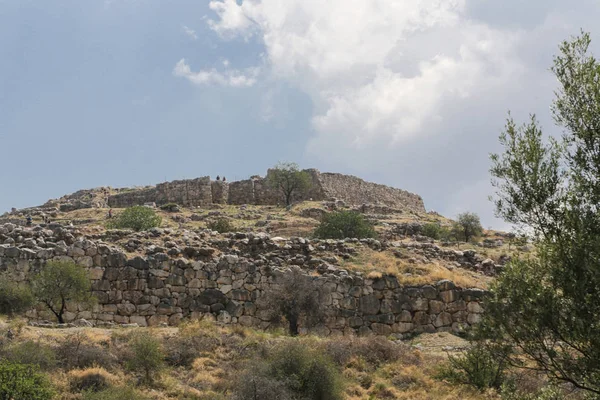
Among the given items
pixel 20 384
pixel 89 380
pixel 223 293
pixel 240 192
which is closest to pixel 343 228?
pixel 223 293

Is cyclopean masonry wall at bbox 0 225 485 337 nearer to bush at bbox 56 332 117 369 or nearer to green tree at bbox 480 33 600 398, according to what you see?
bush at bbox 56 332 117 369

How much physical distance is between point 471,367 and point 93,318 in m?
11.0

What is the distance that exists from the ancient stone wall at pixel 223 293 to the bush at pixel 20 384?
7.48 meters

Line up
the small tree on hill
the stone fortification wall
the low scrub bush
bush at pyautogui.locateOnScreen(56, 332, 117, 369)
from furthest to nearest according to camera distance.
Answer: the stone fortification wall < the small tree on hill < the low scrub bush < bush at pyautogui.locateOnScreen(56, 332, 117, 369)

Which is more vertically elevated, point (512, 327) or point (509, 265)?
point (509, 265)

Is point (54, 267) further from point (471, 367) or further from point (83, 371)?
point (471, 367)

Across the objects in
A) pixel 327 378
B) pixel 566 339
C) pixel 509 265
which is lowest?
pixel 327 378

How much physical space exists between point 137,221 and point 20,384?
20.7 metres

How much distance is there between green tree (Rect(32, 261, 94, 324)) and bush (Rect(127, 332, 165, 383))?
4.52 metres

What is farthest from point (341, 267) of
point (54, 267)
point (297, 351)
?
point (54, 267)

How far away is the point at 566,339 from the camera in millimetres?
8578

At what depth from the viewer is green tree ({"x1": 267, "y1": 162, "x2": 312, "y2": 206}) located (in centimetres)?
4856

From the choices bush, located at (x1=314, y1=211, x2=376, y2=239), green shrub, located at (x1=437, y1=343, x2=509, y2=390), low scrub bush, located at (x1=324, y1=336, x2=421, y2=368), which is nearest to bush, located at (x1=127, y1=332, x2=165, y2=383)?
low scrub bush, located at (x1=324, y1=336, x2=421, y2=368)

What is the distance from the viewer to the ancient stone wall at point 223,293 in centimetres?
1825
